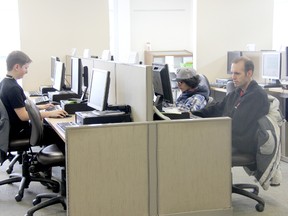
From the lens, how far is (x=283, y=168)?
434 centimetres

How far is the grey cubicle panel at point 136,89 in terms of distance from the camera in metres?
2.76

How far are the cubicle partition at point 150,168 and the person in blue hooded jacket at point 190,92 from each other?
634 mm

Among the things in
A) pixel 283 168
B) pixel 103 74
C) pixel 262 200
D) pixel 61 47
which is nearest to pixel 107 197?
pixel 103 74

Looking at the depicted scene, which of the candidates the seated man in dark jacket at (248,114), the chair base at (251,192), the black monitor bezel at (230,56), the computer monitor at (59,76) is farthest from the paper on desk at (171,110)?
the black monitor bezel at (230,56)

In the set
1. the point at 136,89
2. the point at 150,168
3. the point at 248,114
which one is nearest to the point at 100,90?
the point at 136,89

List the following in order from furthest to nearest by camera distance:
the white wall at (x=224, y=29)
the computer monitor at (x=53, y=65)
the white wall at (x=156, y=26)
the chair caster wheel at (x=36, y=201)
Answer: the white wall at (x=156, y=26), the white wall at (x=224, y=29), the computer monitor at (x=53, y=65), the chair caster wheel at (x=36, y=201)

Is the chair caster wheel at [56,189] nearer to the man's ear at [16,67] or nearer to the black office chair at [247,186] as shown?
the man's ear at [16,67]

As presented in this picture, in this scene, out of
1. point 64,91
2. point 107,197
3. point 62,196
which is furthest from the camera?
point 64,91

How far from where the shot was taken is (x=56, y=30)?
19.4 ft

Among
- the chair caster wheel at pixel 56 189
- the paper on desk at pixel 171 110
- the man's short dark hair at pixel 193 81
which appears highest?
the man's short dark hair at pixel 193 81

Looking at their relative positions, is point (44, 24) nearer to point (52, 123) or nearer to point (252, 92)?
point (52, 123)

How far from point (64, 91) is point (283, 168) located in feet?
8.26

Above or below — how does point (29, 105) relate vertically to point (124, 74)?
below

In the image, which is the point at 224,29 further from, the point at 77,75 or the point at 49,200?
the point at 49,200
